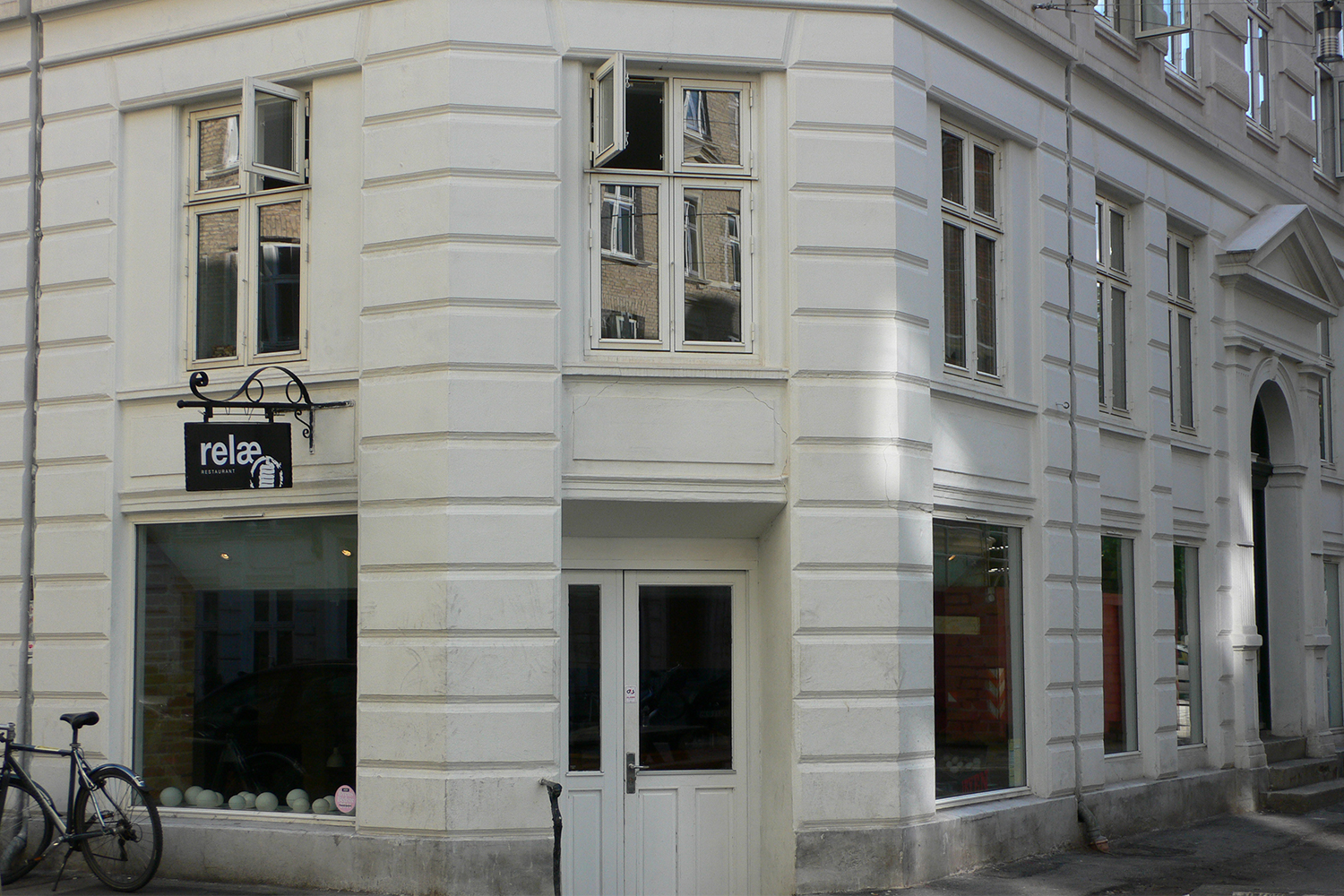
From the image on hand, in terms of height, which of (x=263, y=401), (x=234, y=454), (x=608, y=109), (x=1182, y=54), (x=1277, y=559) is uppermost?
(x=1182, y=54)

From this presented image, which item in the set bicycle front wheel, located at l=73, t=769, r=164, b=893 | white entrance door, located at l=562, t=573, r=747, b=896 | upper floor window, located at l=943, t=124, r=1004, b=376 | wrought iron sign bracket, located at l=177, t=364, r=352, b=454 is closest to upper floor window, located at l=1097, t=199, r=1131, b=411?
upper floor window, located at l=943, t=124, r=1004, b=376

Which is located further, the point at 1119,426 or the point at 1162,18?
the point at 1162,18

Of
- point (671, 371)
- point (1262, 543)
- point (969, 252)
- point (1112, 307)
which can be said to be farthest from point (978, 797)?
point (1262, 543)

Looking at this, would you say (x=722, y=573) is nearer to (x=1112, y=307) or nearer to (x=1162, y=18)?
(x=1112, y=307)

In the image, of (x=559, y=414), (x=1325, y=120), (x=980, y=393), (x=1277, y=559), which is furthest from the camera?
(x=1325, y=120)

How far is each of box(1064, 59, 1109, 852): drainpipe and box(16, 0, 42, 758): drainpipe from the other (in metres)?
8.60

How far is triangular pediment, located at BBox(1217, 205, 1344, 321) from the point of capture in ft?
51.4

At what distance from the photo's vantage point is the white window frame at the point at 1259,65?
16891mm

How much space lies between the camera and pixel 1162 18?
14773mm

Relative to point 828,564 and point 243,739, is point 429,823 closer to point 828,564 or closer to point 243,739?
point 243,739

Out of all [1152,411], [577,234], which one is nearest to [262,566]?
[577,234]

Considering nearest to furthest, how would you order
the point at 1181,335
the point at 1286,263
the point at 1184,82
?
the point at 1184,82 → the point at 1181,335 → the point at 1286,263

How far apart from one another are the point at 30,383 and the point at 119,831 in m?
3.70

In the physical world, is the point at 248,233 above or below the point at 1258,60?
below
